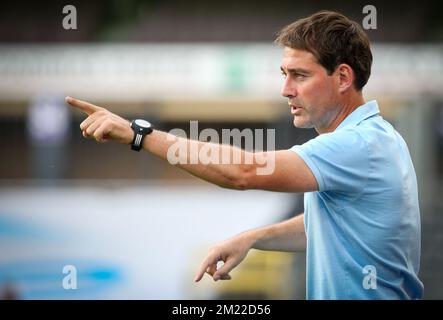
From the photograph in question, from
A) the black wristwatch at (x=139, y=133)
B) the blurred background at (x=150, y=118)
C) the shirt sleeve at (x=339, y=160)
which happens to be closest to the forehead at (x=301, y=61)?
the shirt sleeve at (x=339, y=160)

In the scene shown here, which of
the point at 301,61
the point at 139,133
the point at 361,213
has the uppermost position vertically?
the point at 301,61

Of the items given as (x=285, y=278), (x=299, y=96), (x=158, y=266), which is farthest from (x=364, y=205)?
(x=158, y=266)

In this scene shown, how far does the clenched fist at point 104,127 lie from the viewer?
269 centimetres

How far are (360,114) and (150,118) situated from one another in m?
10.9

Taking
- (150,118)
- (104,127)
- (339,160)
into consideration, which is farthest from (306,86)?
(150,118)

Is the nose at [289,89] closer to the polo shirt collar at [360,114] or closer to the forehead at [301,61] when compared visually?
the forehead at [301,61]

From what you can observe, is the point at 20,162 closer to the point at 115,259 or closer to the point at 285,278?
the point at 115,259

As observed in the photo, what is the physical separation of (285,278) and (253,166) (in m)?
7.14

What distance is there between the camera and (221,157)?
2785mm

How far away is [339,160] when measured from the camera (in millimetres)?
2854

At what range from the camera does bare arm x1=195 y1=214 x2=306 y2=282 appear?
3.12m

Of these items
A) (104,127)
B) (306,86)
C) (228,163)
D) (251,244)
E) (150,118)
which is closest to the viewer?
(104,127)

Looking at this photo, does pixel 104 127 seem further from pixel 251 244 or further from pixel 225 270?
pixel 251 244

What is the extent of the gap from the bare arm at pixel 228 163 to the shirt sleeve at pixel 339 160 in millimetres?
30
